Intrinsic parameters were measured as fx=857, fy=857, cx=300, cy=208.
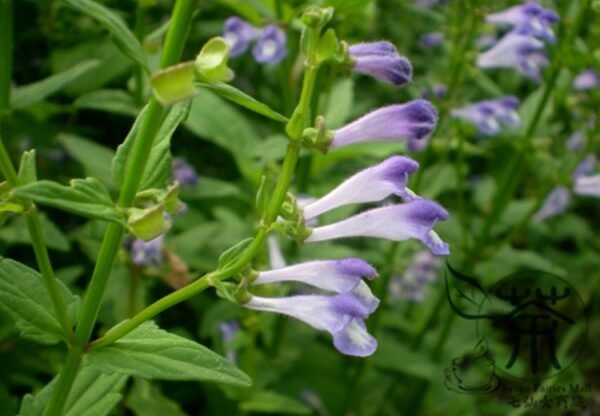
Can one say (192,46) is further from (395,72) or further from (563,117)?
(395,72)

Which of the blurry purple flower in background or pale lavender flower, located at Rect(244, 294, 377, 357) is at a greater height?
pale lavender flower, located at Rect(244, 294, 377, 357)

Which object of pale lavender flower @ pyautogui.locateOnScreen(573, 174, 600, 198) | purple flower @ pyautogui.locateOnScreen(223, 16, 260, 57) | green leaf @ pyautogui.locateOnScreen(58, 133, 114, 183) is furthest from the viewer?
pale lavender flower @ pyautogui.locateOnScreen(573, 174, 600, 198)

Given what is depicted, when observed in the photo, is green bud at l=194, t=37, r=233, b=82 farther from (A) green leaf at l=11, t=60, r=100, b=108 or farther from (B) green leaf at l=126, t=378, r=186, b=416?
(B) green leaf at l=126, t=378, r=186, b=416

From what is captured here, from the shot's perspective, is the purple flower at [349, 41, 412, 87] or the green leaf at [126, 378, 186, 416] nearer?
the purple flower at [349, 41, 412, 87]

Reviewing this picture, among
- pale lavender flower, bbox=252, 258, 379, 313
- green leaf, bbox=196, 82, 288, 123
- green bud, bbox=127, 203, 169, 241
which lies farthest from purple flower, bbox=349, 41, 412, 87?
green bud, bbox=127, 203, 169, 241

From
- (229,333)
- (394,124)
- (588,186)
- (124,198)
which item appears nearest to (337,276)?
(394,124)

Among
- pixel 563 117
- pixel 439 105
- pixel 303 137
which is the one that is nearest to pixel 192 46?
pixel 439 105

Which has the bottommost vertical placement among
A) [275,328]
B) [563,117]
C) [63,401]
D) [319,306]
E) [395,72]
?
[275,328]

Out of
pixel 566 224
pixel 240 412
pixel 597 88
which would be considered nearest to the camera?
pixel 240 412
